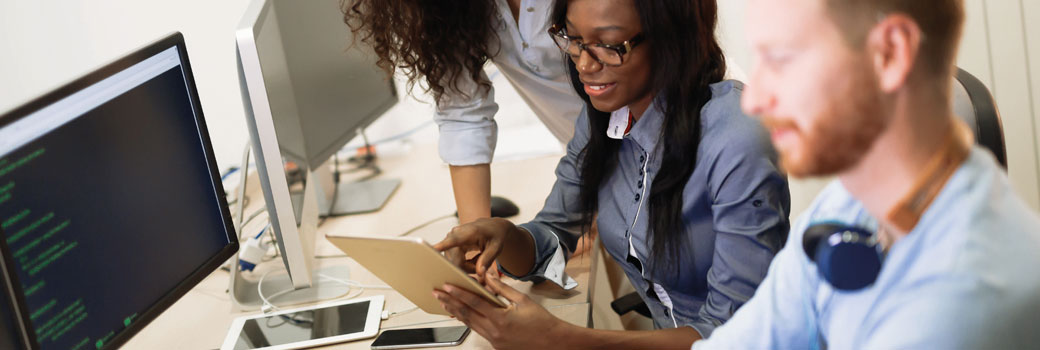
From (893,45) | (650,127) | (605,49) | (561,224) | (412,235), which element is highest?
(893,45)

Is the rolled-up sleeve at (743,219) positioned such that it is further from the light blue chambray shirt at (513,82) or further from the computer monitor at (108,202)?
the computer monitor at (108,202)

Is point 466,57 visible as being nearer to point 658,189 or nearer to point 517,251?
point 517,251

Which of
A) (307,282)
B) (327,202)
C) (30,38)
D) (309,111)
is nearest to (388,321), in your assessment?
(307,282)

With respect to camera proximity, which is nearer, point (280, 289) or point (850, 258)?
point (850, 258)

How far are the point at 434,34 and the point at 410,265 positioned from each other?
566mm

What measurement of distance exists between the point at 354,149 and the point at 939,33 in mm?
1866

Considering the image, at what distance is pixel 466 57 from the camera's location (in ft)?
5.13

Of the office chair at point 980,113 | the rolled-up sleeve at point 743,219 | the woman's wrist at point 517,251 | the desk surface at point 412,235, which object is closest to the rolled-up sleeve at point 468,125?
the desk surface at point 412,235

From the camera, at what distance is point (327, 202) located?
1896mm

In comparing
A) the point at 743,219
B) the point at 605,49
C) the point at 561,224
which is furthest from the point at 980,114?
the point at 561,224

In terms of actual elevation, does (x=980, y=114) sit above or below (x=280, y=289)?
above

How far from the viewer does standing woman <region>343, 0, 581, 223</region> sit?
1.53 m

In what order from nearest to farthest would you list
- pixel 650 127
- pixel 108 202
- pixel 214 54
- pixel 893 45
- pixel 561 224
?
pixel 893 45 < pixel 108 202 < pixel 650 127 < pixel 561 224 < pixel 214 54

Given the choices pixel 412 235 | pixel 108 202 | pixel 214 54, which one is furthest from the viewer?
pixel 214 54
